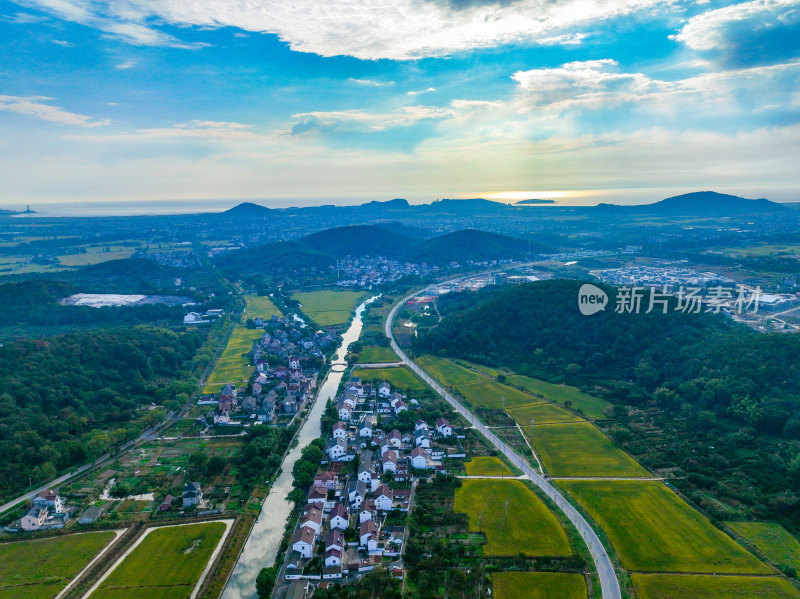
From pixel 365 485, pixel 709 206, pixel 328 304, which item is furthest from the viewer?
pixel 709 206

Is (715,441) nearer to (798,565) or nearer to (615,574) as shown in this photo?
(798,565)

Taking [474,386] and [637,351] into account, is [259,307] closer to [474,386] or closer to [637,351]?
[474,386]

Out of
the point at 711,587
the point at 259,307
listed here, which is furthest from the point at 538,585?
the point at 259,307

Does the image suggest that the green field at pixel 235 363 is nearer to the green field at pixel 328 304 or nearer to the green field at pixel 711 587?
the green field at pixel 328 304

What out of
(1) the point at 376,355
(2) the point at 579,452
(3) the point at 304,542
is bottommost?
(3) the point at 304,542

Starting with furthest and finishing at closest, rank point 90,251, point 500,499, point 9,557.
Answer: point 90,251, point 500,499, point 9,557

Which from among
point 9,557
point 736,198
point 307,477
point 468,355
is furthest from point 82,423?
point 736,198
